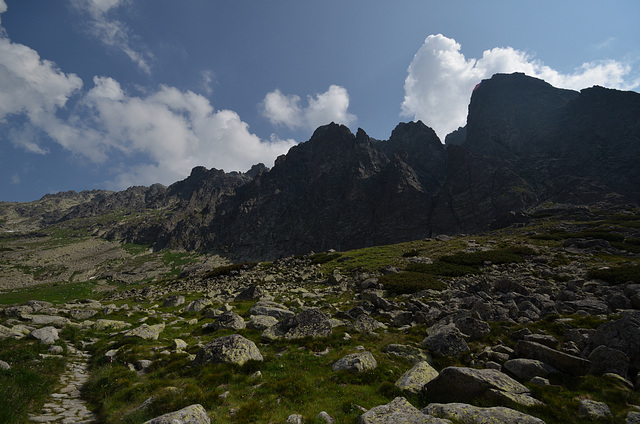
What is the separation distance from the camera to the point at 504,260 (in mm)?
40562

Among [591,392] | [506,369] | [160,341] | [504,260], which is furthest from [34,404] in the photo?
[504,260]

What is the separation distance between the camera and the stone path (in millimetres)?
9250

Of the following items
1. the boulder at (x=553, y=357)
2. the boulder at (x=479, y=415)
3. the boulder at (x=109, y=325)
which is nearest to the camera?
the boulder at (x=479, y=415)

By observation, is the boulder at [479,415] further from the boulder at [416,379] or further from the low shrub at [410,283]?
the low shrub at [410,283]

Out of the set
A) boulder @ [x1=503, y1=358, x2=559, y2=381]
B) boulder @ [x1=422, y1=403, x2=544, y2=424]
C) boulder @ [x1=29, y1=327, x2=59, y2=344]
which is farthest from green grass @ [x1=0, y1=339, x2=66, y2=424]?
boulder @ [x1=503, y1=358, x2=559, y2=381]

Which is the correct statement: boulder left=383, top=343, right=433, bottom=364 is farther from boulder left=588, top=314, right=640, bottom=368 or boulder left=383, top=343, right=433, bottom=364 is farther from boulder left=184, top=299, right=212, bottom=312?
boulder left=184, top=299, right=212, bottom=312

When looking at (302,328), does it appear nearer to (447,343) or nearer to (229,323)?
(229,323)

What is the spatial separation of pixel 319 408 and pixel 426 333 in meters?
9.83

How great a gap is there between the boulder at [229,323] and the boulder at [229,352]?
19.4ft

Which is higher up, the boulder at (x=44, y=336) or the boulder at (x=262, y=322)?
the boulder at (x=44, y=336)

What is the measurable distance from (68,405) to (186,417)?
715 cm

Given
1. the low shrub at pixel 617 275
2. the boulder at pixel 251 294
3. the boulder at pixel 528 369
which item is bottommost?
the low shrub at pixel 617 275

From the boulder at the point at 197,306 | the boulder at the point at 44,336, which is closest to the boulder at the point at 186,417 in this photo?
the boulder at the point at 44,336

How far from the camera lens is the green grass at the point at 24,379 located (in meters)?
8.51
